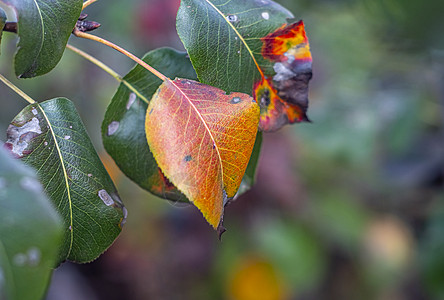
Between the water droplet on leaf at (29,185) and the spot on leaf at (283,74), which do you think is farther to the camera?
the spot on leaf at (283,74)

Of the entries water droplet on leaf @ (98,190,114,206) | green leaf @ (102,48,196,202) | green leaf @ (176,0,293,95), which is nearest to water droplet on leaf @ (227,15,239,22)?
green leaf @ (176,0,293,95)

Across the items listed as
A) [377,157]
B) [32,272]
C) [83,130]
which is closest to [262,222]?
[377,157]

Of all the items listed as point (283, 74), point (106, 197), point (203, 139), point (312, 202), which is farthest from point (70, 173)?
point (312, 202)

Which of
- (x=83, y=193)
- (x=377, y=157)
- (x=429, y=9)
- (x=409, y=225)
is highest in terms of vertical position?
(x=83, y=193)

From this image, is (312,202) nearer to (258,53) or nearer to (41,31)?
(258,53)

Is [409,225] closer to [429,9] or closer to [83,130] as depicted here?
[429,9]

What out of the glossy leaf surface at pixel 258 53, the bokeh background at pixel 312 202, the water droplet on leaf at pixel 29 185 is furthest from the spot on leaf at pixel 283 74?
the bokeh background at pixel 312 202

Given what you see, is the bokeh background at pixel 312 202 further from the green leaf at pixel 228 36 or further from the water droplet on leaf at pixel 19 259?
the water droplet on leaf at pixel 19 259
